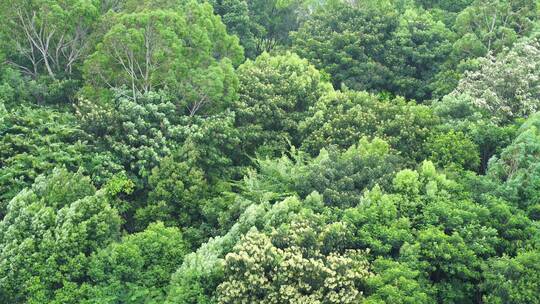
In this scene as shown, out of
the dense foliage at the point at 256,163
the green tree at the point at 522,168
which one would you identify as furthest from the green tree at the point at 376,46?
the green tree at the point at 522,168

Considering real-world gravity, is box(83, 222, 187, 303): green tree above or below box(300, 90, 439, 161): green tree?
below

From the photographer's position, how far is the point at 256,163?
26.8 m

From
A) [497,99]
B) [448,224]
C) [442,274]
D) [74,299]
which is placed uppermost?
[497,99]

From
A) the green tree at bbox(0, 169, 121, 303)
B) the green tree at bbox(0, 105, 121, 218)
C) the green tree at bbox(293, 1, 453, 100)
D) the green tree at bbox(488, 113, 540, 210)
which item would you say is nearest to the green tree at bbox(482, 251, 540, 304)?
the green tree at bbox(488, 113, 540, 210)

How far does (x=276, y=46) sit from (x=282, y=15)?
3030 mm

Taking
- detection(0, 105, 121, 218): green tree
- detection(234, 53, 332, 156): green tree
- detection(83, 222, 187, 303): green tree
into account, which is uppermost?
detection(234, 53, 332, 156): green tree

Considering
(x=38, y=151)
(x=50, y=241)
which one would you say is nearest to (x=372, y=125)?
(x=38, y=151)

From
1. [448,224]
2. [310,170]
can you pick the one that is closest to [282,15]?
[310,170]

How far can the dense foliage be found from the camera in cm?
2000

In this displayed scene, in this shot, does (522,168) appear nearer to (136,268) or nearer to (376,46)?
(136,268)

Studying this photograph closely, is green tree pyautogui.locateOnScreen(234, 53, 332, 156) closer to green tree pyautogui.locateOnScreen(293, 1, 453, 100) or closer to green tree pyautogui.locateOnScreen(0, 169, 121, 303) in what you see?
green tree pyautogui.locateOnScreen(293, 1, 453, 100)

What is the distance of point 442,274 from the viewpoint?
21031mm

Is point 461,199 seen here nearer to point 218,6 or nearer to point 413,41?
point 413,41

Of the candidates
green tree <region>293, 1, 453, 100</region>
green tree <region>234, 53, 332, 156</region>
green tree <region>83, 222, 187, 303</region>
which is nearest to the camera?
green tree <region>83, 222, 187, 303</region>
